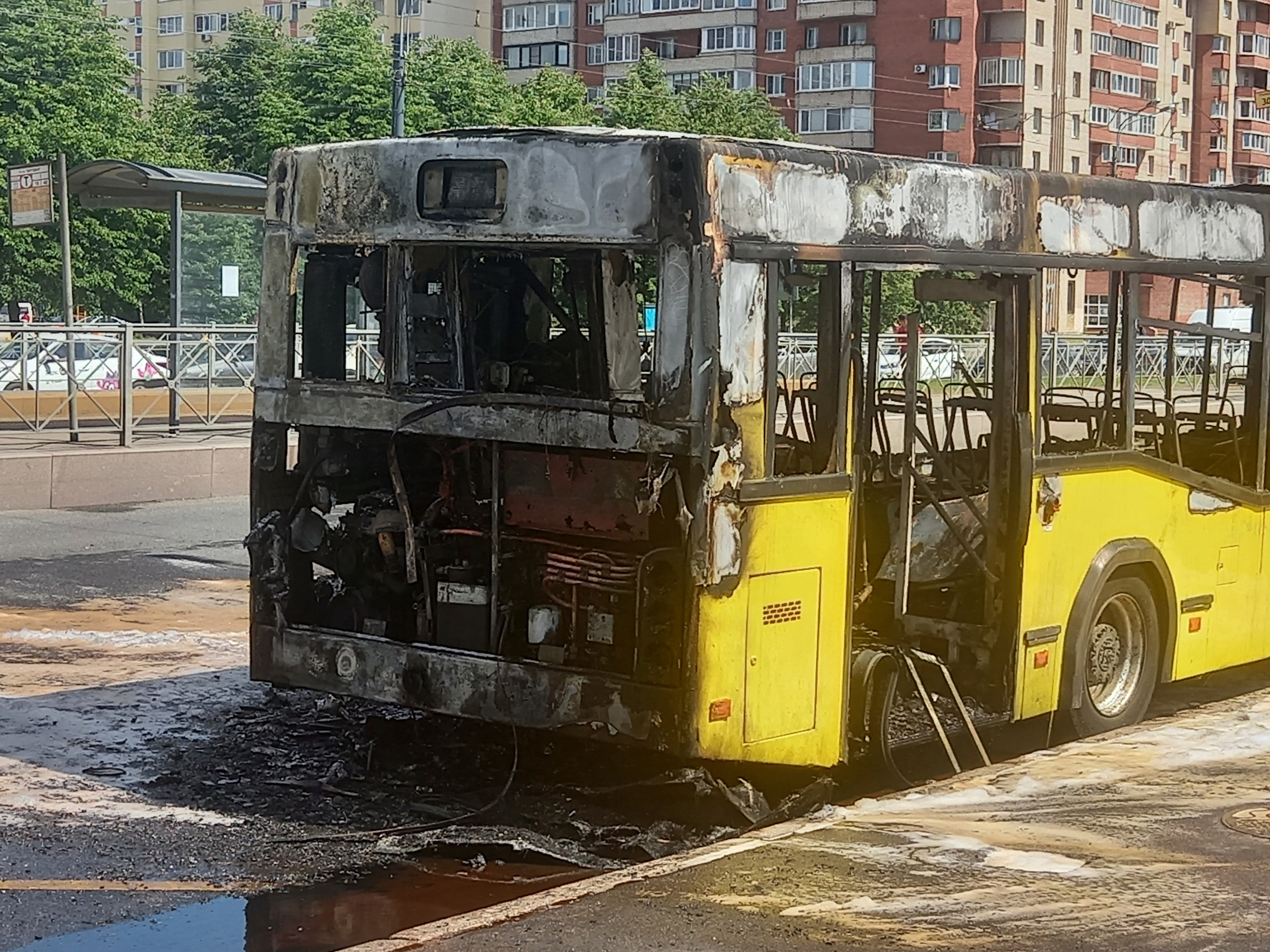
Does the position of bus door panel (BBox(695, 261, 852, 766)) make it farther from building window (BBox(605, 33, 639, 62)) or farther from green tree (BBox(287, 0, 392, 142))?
building window (BBox(605, 33, 639, 62))

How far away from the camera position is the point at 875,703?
7594mm

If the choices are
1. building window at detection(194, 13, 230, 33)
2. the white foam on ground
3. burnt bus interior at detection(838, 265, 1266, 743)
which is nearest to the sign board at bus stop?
the white foam on ground

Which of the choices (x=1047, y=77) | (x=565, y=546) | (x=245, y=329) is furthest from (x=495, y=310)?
(x=1047, y=77)

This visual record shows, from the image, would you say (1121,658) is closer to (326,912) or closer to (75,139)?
(326,912)

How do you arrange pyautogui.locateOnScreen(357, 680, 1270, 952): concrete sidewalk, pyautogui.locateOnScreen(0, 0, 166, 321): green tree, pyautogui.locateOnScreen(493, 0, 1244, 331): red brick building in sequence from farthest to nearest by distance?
pyautogui.locateOnScreen(493, 0, 1244, 331): red brick building, pyautogui.locateOnScreen(0, 0, 166, 321): green tree, pyautogui.locateOnScreen(357, 680, 1270, 952): concrete sidewalk

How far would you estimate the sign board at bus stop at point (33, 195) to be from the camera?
19250mm

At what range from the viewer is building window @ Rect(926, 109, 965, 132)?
78438 mm

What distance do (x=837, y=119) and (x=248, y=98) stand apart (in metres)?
29.5

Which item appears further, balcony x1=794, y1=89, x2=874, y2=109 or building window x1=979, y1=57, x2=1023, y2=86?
balcony x1=794, y1=89, x2=874, y2=109

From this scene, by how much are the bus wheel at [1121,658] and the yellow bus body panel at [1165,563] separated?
0.13 metres

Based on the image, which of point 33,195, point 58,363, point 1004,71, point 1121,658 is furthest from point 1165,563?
point 1004,71

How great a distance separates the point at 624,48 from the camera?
9056cm

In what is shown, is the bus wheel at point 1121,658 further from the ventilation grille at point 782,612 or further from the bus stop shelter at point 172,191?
the bus stop shelter at point 172,191

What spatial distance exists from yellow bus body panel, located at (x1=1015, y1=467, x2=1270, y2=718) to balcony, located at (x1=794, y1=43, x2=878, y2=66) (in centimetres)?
7415
